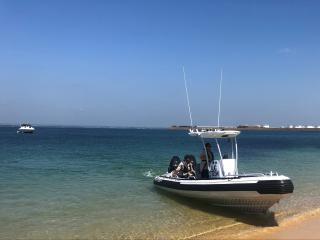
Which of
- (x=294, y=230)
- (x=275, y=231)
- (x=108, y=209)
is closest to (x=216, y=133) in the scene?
(x=275, y=231)

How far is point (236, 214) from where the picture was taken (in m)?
15.2

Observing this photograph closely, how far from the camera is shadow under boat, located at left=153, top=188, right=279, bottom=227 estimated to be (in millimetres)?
14180

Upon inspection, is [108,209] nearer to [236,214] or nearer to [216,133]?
[236,214]

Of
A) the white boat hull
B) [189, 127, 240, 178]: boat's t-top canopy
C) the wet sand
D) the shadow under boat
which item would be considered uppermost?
[189, 127, 240, 178]: boat's t-top canopy

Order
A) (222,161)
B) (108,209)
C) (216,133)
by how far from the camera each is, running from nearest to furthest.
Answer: (108,209) < (222,161) < (216,133)

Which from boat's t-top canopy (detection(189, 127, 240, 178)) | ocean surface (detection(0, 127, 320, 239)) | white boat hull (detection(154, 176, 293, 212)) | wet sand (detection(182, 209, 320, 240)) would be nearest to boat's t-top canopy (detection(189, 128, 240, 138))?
boat's t-top canopy (detection(189, 127, 240, 178))

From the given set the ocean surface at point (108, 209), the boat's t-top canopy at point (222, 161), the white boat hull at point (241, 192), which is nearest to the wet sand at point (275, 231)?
the ocean surface at point (108, 209)

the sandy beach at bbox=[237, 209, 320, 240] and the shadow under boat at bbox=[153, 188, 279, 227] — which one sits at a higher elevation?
the shadow under boat at bbox=[153, 188, 279, 227]

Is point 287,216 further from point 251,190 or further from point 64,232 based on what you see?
point 64,232

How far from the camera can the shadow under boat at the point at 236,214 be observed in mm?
14180

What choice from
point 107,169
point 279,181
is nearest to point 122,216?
point 279,181

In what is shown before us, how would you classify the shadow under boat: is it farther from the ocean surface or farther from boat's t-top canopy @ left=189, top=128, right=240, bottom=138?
boat's t-top canopy @ left=189, top=128, right=240, bottom=138

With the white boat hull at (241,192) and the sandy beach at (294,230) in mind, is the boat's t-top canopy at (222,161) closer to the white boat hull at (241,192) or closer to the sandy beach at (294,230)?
the white boat hull at (241,192)

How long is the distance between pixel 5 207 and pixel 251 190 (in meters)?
8.72
